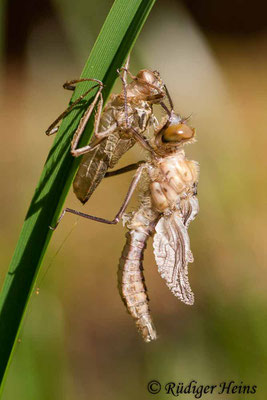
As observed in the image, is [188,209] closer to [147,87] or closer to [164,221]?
[164,221]

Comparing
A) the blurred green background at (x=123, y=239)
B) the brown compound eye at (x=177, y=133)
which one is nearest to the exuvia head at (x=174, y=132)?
the brown compound eye at (x=177, y=133)

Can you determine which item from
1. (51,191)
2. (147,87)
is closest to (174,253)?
(147,87)

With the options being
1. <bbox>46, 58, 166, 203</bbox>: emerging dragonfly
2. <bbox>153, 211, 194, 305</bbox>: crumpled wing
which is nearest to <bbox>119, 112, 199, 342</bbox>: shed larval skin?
<bbox>153, 211, 194, 305</bbox>: crumpled wing

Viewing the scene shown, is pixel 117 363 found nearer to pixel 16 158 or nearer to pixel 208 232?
pixel 208 232

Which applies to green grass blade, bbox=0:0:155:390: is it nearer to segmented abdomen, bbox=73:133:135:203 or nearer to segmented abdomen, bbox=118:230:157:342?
segmented abdomen, bbox=73:133:135:203

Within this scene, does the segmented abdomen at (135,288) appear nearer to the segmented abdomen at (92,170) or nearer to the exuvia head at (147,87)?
the segmented abdomen at (92,170)

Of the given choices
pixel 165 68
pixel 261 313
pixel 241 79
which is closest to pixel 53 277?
pixel 261 313
